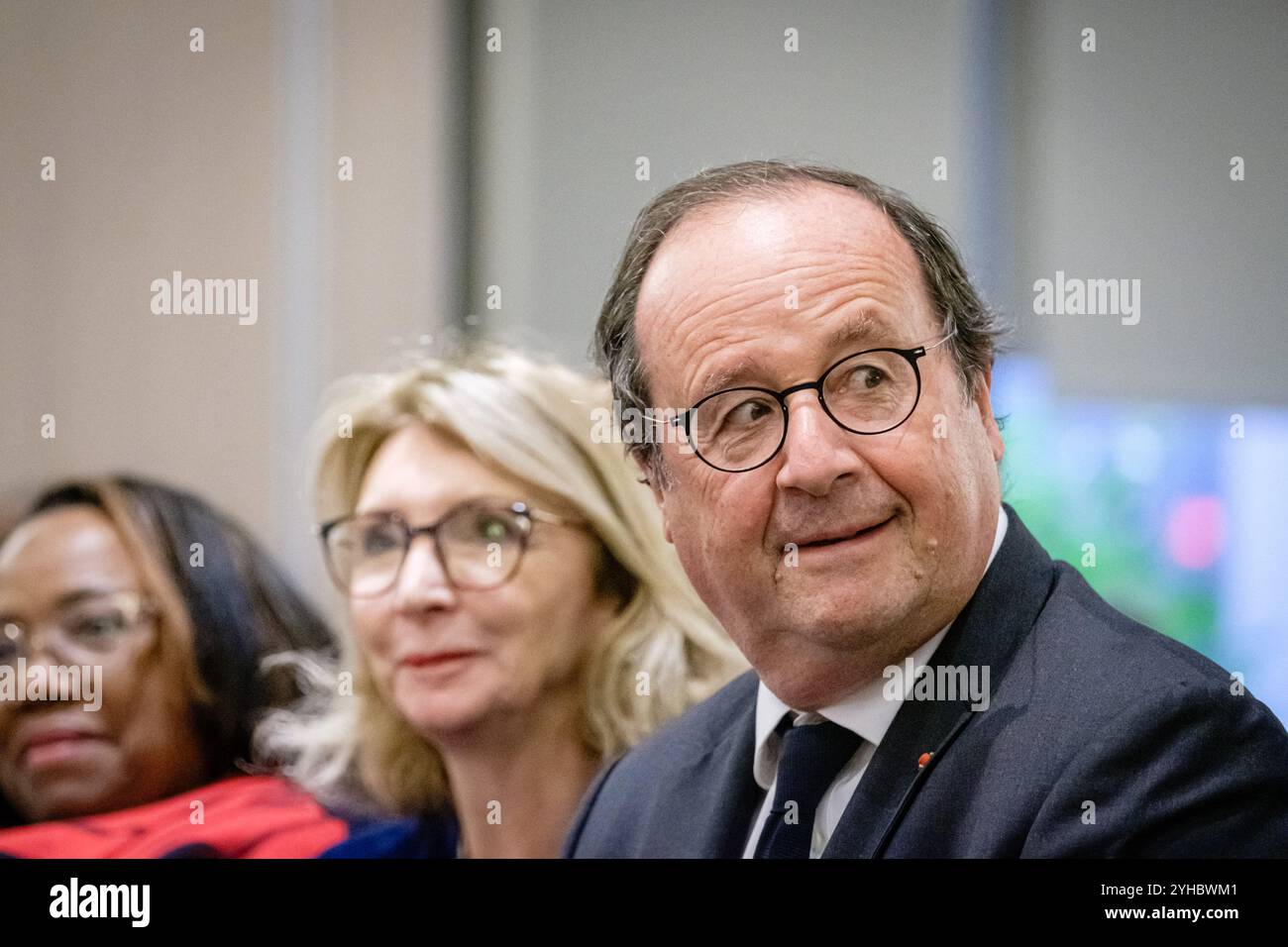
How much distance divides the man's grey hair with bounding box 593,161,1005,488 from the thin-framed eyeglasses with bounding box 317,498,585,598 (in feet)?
0.92

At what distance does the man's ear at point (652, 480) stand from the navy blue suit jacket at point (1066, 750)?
1.75 feet

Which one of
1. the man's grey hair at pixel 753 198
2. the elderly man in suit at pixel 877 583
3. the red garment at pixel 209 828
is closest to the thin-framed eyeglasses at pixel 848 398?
the elderly man in suit at pixel 877 583

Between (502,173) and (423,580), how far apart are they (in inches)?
32.4

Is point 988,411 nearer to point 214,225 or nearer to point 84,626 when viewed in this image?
point 214,225

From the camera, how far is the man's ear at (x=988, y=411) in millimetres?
2211

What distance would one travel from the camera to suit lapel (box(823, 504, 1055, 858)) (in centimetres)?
204

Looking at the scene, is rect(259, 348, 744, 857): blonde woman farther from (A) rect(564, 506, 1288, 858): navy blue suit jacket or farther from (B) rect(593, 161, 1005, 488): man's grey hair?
(A) rect(564, 506, 1288, 858): navy blue suit jacket

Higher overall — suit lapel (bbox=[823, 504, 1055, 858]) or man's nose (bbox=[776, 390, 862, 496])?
man's nose (bbox=[776, 390, 862, 496])

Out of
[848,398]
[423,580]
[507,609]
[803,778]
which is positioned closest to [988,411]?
[848,398]

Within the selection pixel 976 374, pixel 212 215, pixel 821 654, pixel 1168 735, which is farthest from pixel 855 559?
pixel 212 215

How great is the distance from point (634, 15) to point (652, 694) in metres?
1.35

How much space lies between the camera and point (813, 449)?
210 centimetres

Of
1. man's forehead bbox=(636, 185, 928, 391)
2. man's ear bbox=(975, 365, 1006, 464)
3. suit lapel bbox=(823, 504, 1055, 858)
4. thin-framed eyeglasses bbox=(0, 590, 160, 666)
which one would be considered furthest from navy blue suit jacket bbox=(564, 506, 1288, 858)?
thin-framed eyeglasses bbox=(0, 590, 160, 666)
